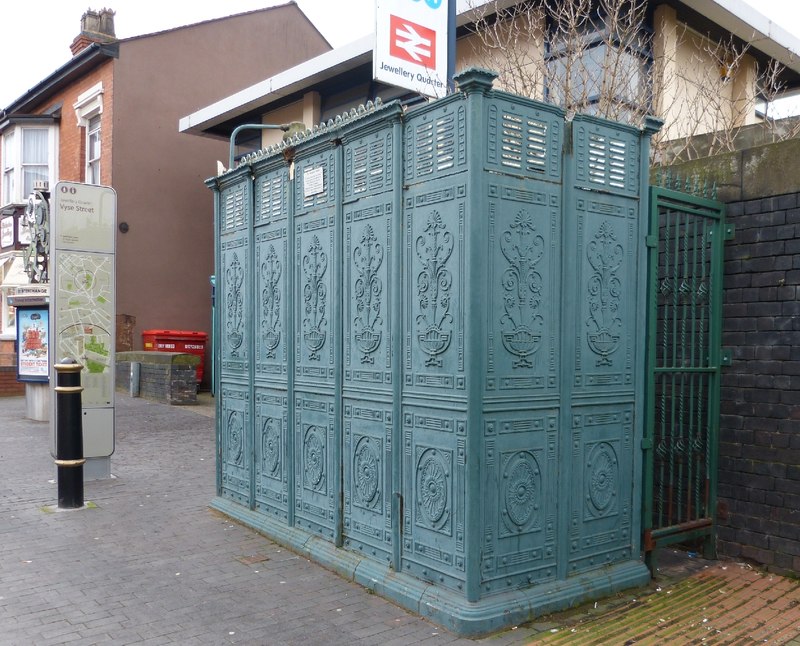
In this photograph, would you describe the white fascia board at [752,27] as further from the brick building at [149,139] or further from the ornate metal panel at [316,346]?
the brick building at [149,139]

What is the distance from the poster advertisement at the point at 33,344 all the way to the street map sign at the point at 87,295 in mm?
4869

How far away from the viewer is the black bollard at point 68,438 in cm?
717

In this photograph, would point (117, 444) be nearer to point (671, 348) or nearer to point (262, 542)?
point (262, 542)

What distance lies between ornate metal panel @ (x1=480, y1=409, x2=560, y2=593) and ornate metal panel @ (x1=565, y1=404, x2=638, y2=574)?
0.19 metres

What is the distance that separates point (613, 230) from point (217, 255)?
384 centimetres

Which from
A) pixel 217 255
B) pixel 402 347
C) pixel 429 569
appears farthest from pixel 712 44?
pixel 429 569

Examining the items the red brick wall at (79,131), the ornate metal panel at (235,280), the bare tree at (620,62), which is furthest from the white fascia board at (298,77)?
the ornate metal panel at (235,280)

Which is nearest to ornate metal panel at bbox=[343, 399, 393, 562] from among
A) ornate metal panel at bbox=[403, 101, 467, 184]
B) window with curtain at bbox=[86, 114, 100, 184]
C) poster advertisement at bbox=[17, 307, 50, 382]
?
ornate metal panel at bbox=[403, 101, 467, 184]

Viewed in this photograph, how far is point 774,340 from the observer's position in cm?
547

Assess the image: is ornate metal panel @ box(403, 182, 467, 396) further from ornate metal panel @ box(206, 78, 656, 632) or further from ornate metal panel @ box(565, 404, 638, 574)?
ornate metal panel @ box(565, 404, 638, 574)

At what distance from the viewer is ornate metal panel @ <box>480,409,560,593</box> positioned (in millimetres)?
4492

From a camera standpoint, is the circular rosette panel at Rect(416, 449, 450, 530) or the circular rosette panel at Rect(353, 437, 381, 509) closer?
the circular rosette panel at Rect(416, 449, 450, 530)

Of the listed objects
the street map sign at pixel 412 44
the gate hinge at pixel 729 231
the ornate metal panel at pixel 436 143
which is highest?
the street map sign at pixel 412 44

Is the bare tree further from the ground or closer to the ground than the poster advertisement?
further from the ground
